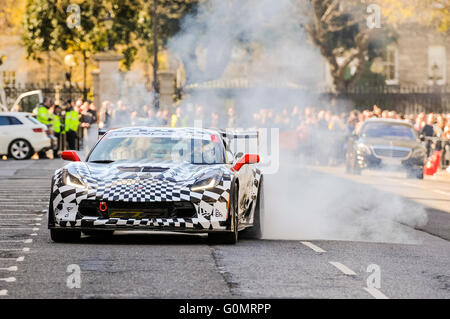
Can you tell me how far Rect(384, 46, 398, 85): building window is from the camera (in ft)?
250

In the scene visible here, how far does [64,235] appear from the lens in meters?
13.1

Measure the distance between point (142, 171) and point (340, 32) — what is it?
1900 inches

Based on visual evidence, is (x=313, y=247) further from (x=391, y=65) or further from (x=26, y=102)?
(x=391, y=65)

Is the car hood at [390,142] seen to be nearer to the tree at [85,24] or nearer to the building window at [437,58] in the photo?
the tree at [85,24]

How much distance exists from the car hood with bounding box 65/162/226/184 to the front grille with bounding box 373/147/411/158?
19.3 meters

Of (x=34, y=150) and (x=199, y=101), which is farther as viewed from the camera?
(x=199, y=101)

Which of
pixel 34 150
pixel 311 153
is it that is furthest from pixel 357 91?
pixel 34 150

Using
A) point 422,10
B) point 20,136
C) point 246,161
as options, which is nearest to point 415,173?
point 20,136

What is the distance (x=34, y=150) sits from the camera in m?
37.1

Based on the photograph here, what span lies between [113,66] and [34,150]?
48.4 ft

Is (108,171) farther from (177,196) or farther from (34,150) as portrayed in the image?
(34,150)

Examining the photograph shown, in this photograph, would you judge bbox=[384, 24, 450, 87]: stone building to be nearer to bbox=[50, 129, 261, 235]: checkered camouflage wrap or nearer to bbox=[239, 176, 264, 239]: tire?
bbox=[239, 176, 264, 239]: tire

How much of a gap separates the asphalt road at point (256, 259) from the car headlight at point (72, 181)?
0.62m
